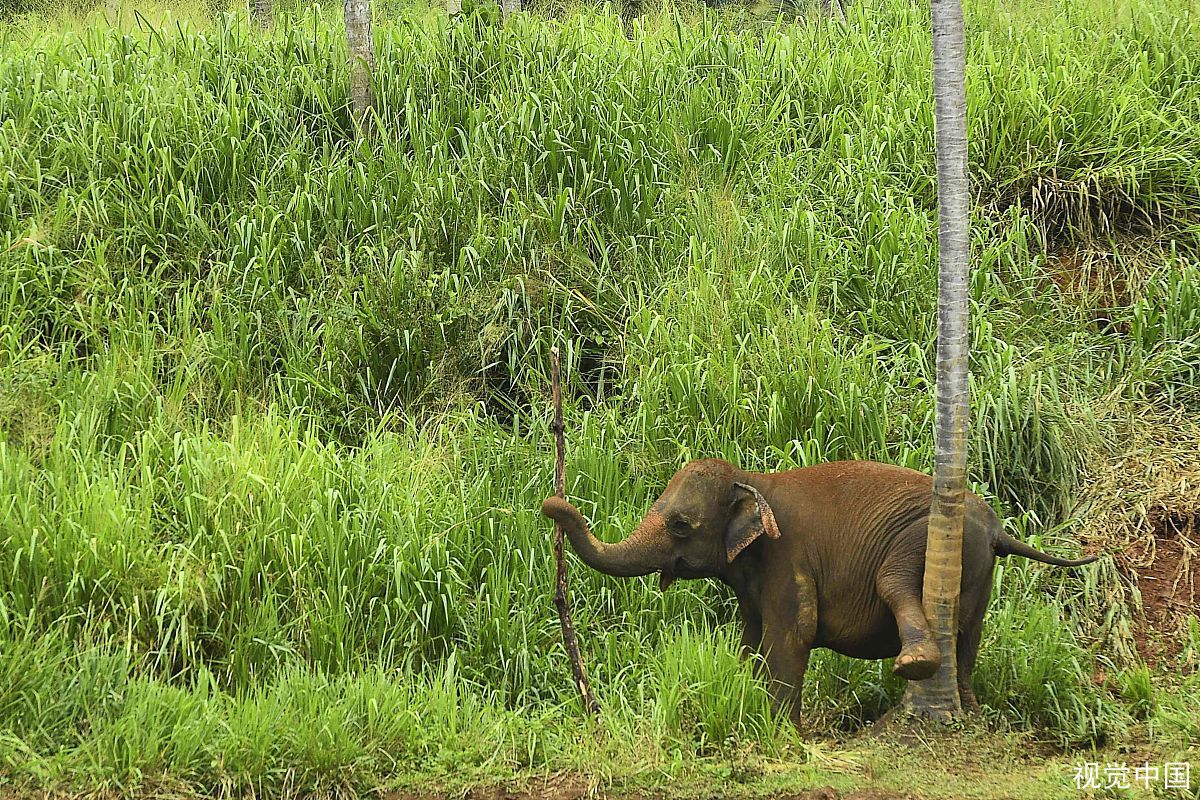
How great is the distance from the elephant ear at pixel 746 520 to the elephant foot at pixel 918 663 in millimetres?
675

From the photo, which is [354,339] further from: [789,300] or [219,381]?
[789,300]

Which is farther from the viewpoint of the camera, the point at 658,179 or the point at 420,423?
the point at 658,179

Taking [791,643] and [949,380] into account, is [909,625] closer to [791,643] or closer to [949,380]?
[791,643]

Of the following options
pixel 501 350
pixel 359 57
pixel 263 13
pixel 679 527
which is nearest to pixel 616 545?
pixel 679 527

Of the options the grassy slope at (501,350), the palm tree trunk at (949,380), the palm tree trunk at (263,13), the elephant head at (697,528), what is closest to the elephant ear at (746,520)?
the elephant head at (697,528)

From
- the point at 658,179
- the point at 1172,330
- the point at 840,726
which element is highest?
the point at 658,179

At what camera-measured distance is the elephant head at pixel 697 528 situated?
4727 mm

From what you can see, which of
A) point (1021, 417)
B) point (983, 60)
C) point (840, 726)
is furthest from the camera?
point (983, 60)

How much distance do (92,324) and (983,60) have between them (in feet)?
19.7

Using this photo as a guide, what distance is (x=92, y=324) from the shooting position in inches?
287

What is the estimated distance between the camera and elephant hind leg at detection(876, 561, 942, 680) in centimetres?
424

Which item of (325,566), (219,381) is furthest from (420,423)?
(325,566)

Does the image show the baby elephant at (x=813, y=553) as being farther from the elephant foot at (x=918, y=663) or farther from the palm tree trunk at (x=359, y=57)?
the palm tree trunk at (x=359, y=57)

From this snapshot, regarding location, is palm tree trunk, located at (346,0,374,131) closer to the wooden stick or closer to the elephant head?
the wooden stick
